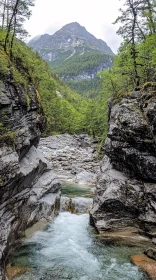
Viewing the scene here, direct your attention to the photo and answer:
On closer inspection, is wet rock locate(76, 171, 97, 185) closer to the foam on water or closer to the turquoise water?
the turquoise water

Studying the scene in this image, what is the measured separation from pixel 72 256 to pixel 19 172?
216 inches

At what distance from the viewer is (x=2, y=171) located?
38.7ft

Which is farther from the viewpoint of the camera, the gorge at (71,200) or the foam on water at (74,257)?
the gorge at (71,200)

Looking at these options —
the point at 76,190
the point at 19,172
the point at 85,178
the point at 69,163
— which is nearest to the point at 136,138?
the point at 19,172

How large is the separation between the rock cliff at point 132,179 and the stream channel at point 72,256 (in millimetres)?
1657

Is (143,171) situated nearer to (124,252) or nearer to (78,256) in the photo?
(124,252)

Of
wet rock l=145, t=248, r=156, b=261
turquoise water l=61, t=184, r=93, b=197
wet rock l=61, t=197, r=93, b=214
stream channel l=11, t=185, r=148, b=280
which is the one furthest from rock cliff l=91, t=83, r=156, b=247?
turquoise water l=61, t=184, r=93, b=197

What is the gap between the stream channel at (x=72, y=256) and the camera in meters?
10.8

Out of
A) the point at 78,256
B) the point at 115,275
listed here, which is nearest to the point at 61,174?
the point at 78,256

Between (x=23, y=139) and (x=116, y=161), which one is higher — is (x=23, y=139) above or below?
above

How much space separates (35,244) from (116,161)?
8.47 m

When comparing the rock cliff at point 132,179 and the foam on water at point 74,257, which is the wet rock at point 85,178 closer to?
the rock cliff at point 132,179

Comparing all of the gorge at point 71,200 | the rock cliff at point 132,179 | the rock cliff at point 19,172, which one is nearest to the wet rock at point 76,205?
the gorge at point 71,200

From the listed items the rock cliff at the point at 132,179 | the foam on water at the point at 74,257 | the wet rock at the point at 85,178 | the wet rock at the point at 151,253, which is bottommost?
the wet rock at the point at 85,178
